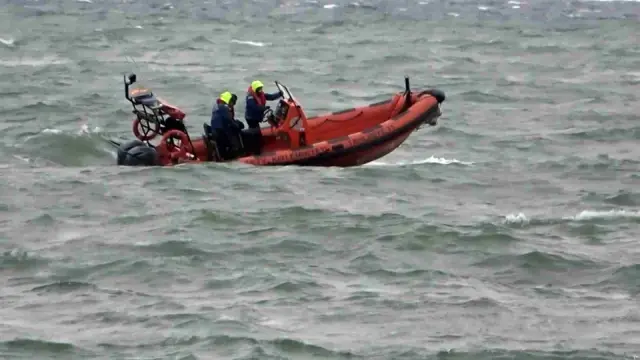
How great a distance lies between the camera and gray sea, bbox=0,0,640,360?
12.5m

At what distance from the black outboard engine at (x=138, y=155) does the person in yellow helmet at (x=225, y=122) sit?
0.88 m

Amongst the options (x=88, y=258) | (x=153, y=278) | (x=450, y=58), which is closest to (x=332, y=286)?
(x=153, y=278)

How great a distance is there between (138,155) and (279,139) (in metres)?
1.84

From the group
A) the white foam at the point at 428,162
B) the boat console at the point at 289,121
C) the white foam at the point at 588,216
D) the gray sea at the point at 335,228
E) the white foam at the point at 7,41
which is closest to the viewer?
the gray sea at the point at 335,228

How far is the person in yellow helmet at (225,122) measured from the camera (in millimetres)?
18734

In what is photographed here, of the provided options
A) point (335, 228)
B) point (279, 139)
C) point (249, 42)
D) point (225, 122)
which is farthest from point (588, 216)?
point (249, 42)

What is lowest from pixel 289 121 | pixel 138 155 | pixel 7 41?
pixel 7 41

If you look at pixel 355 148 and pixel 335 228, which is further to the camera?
pixel 355 148

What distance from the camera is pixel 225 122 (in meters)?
18.8

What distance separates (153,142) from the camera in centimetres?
2175

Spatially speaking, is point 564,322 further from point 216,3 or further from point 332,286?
point 216,3

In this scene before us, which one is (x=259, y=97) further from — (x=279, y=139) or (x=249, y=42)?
(x=249, y=42)

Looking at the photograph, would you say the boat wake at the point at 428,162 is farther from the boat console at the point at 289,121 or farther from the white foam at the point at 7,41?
the white foam at the point at 7,41

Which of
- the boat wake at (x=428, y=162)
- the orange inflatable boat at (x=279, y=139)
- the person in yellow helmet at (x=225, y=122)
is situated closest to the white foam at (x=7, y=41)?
the orange inflatable boat at (x=279, y=139)
